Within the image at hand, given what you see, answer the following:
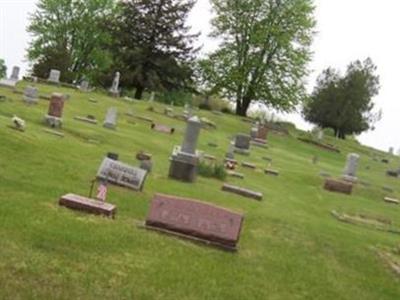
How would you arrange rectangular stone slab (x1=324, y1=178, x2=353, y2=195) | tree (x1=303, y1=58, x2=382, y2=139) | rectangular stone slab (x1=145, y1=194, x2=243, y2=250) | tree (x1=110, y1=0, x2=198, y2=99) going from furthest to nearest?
tree (x1=303, y1=58, x2=382, y2=139), tree (x1=110, y1=0, x2=198, y2=99), rectangular stone slab (x1=324, y1=178, x2=353, y2=195), rectangular stone slab (x1=145, y1=194, x2=243, y2=250)

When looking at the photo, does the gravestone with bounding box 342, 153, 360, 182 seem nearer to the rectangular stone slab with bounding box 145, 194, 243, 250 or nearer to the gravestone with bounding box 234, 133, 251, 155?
the gravestone with bounding box 234, 133, 251, 155

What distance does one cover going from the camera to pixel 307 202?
2006cm

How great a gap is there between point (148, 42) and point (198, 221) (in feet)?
144

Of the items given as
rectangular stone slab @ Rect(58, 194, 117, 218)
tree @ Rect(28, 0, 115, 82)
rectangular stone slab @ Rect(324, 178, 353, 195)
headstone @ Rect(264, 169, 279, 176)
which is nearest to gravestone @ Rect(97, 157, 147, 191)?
rectangular stone slab @ Rect(58, 194, 117, 218)

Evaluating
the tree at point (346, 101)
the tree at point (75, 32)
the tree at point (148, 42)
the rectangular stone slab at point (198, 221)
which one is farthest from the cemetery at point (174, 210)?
the tree at point (75, 32)

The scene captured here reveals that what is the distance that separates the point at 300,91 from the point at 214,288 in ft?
159

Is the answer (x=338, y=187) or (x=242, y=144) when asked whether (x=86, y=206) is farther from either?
(x=242, y=144)

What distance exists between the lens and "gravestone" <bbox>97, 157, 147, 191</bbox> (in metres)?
14.5

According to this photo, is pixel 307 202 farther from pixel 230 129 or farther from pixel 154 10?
pixel 154 10

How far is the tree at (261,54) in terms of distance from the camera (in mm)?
55656

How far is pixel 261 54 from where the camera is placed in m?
56.1

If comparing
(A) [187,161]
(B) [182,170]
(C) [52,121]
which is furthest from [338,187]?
(C) [52,121]

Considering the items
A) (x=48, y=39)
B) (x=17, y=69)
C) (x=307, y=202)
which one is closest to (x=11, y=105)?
(x=307, y=202)

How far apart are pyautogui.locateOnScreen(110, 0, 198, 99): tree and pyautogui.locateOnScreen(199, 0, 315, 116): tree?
3.81m
